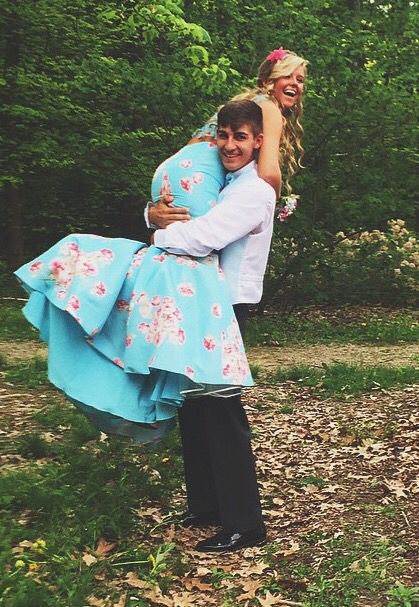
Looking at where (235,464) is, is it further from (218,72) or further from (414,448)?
Answer: (218,72)

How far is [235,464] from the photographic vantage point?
3.32m

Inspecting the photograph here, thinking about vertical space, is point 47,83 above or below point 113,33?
below

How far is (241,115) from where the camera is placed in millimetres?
3193

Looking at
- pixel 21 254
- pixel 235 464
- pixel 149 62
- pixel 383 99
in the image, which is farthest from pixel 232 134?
pixel 21 254

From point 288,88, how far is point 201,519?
1.95 m

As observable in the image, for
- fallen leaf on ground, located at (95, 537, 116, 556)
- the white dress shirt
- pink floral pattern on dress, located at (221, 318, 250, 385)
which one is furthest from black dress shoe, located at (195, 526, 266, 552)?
the white dress shirt

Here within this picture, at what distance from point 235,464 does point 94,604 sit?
77 cm

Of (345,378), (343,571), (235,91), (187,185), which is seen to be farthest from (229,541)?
(235,91)

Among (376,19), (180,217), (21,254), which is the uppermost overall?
(376,19)

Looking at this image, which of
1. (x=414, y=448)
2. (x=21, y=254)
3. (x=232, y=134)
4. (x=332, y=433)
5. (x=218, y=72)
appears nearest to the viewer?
(x=232, y=134)

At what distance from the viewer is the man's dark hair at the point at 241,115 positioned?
3195 mm

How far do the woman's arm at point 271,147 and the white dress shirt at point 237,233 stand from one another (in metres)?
0.04

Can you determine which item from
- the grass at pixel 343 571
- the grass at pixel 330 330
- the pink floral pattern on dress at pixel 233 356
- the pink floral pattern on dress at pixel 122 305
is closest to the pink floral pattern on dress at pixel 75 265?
the pink floral pattern on dress at pixel 122 305

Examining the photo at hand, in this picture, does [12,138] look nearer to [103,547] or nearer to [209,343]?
[103,547]
